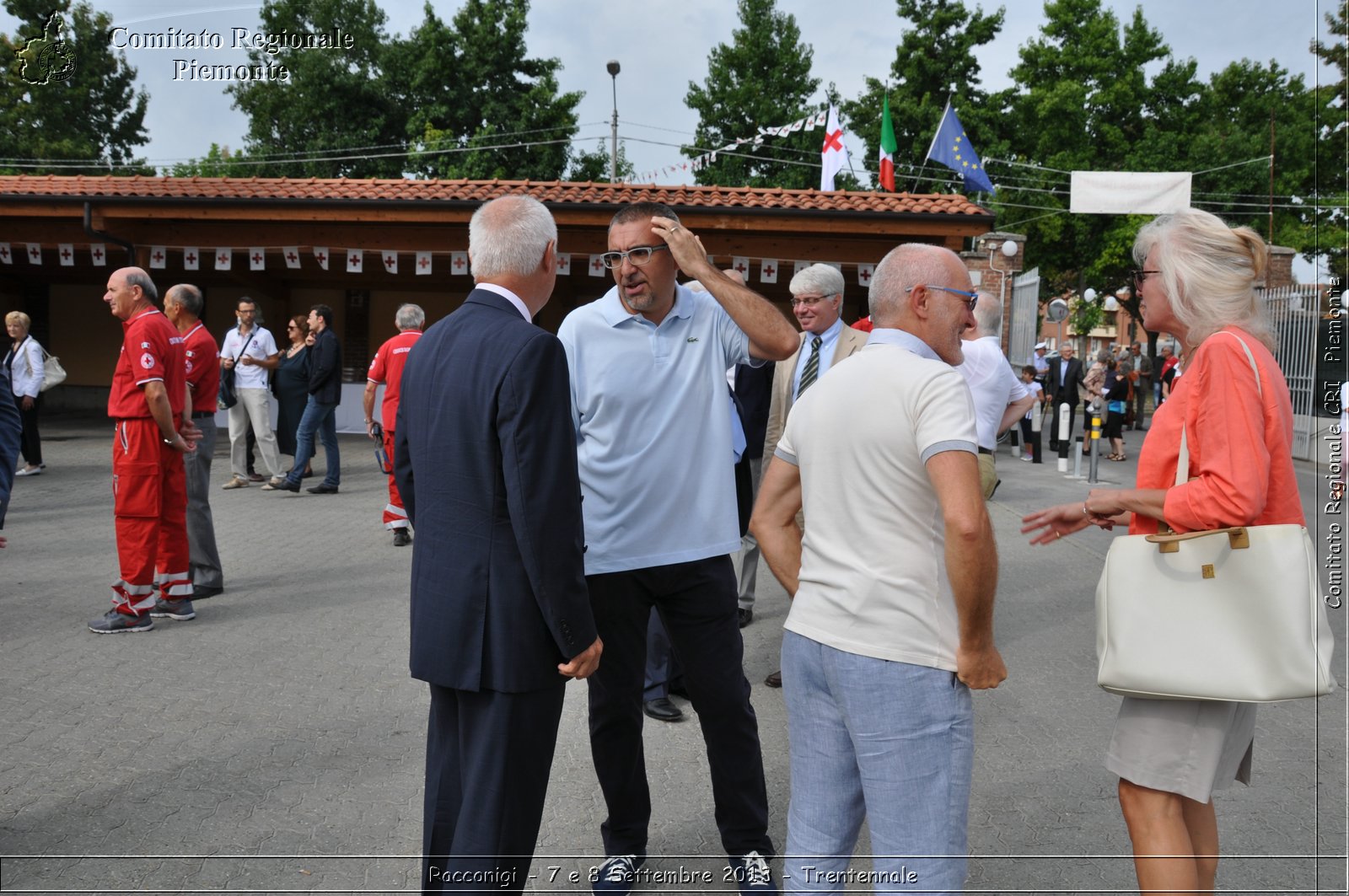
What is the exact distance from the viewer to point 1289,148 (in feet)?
122

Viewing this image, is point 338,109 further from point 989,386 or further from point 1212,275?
point 1212,275

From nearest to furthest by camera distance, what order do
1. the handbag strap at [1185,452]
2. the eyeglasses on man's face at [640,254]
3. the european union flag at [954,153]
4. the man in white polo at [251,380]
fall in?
the handbag strap at [1185,452]
the eyeglasses on man's face at [640,254]
the man in white polo at [251,380]
the european union flag at [954,153]

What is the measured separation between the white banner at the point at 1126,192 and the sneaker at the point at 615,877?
18814 mm

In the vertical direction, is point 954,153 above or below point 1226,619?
above

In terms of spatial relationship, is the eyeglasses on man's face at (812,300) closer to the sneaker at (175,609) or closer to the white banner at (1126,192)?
the sneaker at (175,609)

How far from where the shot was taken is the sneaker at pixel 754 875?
305 cm

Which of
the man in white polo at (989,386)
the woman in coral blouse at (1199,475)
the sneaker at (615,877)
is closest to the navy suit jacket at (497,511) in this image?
the sneaker at (615,877)

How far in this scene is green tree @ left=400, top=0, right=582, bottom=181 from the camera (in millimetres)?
24828

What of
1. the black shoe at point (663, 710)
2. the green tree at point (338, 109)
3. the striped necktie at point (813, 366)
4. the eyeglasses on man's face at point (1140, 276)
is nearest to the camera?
the eyeglasses on man's face at point (1140, 276)

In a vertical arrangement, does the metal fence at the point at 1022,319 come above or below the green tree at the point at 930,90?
below

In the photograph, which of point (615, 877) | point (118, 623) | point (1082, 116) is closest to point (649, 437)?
point (615, 877)

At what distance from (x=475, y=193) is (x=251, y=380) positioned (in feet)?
20.3

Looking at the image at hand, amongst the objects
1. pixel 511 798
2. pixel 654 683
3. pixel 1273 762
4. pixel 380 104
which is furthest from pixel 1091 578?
pixel 380 104

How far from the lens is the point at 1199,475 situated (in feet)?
7.68
